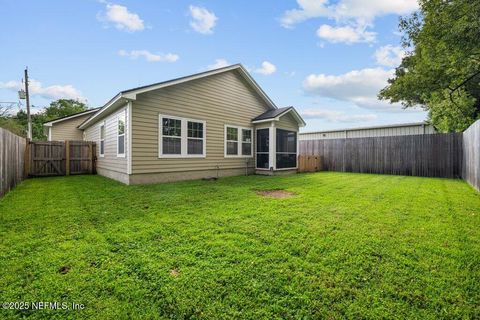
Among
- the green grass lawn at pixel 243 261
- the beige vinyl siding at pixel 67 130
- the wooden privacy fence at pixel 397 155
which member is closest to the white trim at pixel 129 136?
the green grass lawn at pixel 243 261

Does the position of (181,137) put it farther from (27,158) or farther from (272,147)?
(27,158)

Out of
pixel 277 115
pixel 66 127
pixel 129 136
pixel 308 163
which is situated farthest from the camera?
pixel 66 127

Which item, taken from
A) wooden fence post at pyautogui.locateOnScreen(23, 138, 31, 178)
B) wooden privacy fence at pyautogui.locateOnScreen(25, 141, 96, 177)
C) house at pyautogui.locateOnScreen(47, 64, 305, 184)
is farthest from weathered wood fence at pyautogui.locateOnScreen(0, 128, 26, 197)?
wooden privacy fence at pyautogui.locateOnScreen(25, 141, 96, 177)

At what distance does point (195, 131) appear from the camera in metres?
9.46

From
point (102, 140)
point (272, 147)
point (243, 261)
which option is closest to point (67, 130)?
point (102, 140)

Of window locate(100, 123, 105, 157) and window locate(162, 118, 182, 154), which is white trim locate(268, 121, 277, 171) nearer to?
window locate(162, 118, 182, 154)

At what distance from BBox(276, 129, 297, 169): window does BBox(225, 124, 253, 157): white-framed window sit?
1.42 meters

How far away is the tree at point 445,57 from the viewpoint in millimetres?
7594

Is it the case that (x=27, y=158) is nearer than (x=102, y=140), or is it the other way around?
(x=27, y=158)

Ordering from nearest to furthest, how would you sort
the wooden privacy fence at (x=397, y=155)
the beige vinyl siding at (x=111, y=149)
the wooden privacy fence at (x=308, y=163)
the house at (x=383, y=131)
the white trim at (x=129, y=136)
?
the white trim at (x=129, y=136), the beige vinyl siding at (x=111, y=149), the wooden privacy fence at (x=397, y=155), the wooden privacy fence at (x=308, y=163), the house at (x=383, y=131)

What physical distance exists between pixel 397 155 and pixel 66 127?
805 inches

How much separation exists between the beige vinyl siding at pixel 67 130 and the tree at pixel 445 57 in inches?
737

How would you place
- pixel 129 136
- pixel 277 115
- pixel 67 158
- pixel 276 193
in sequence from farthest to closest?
pixel 67 158, pixel 277 115, pixel 129 136, pixel 276 193

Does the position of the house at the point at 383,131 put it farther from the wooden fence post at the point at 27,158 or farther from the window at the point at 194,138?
the wooden fence post at the point at 27,158
